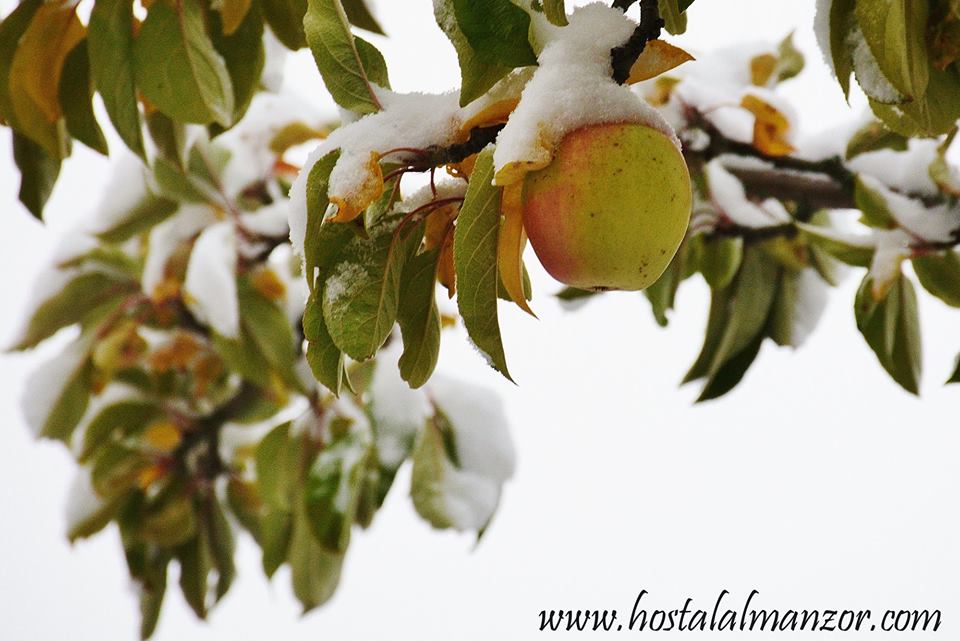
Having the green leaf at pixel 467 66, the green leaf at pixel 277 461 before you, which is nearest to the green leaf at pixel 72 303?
the green leaf at pixel 277 461

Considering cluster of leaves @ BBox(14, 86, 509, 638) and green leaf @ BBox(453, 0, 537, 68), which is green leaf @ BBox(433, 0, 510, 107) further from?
cluster of leaves @ BBox(14, 86, 509, 638)

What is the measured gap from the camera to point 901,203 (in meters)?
0.69

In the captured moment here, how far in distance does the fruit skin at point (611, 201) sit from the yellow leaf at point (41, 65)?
43 centimetres

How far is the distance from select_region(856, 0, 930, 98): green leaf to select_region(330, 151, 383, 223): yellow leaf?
20cm

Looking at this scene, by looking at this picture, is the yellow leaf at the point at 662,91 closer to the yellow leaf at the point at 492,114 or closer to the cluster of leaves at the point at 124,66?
the cluster of leaves at the point at 124,66

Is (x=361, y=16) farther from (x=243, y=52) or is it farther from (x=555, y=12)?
(x=555, y=12)

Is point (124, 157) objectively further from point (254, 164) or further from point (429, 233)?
point (429, 233)

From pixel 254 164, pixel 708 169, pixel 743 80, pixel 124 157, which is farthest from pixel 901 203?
pixel 124 157

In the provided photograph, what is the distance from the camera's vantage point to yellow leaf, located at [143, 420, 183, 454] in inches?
47.7

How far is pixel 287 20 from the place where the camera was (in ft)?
2.06

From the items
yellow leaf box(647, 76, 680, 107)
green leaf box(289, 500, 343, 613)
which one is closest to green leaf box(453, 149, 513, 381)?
yellow leaf box(647, 76, 680, 107)

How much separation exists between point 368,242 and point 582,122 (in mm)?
104

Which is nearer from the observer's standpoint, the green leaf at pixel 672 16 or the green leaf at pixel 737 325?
the green leaf at pixel 672 16

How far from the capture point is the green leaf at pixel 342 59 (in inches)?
16.5
